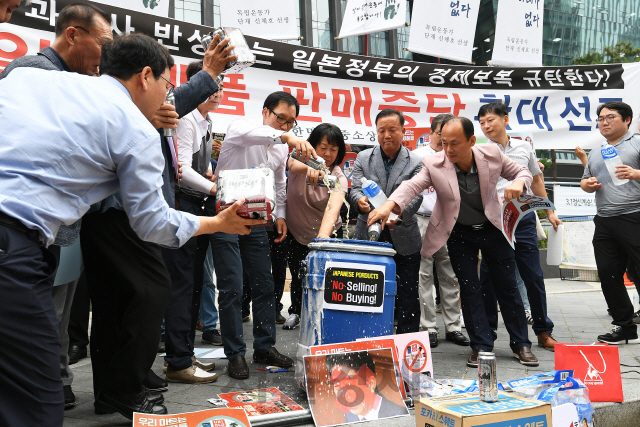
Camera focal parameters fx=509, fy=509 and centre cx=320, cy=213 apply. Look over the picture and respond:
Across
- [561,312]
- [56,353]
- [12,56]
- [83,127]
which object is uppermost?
[12,56]

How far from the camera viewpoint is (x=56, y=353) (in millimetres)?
1551

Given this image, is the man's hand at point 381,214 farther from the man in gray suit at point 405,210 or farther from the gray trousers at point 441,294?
the gray trousers at point 441,294

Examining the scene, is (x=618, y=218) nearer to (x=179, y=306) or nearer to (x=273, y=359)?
(x=273, y=359)

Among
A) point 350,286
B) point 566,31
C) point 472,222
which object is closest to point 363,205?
point 472,222

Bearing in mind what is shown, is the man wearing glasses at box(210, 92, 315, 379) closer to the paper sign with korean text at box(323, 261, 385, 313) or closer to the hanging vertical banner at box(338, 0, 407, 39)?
the paper sign with korean text at box(323, 261, 385, 313)

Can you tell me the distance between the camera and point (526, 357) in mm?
3631

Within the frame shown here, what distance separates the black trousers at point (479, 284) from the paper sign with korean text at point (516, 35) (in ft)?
14.1

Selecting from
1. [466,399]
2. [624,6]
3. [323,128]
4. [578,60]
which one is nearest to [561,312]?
[323,128]

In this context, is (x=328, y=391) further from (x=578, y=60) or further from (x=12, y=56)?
(x=578, y=60)

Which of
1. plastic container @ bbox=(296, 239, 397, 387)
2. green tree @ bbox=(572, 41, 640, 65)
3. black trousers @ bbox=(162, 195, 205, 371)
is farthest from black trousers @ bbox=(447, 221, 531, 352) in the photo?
green tree @ bbox=(572, 41, 640, 65)

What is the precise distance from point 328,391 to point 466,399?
697mm

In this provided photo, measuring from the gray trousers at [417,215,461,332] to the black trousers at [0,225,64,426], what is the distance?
352 centimetres

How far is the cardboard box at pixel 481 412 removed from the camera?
195 centimetres

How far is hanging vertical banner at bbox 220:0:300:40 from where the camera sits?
5.60 metres
